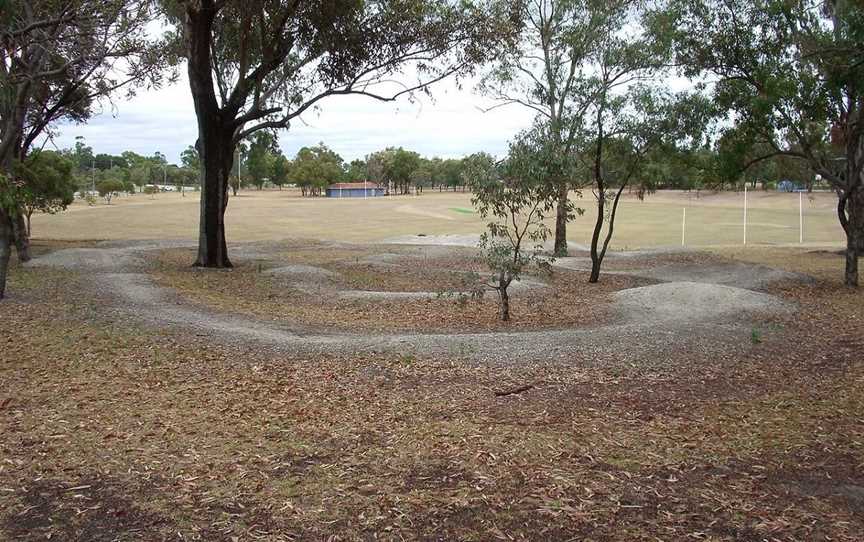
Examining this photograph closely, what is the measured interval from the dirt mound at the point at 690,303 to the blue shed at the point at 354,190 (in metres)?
138

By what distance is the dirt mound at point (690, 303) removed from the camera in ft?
44.7

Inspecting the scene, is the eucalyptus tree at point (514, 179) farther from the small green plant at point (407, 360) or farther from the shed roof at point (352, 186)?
the shed roof at point (352, 186)

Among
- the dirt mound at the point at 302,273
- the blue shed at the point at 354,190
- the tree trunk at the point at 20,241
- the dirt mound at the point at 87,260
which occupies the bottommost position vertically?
the dirt mound at the point at 302,273

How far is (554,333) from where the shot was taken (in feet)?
37.1

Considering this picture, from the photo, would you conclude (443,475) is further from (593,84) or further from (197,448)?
(593,84)

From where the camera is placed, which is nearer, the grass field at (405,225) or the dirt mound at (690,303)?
the dirt mound at (690,303)

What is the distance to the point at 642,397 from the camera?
307 inches

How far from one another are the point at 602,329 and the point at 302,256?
19.5 m

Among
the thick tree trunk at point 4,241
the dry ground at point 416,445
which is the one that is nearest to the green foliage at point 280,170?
the thick tree trunk at point 4,241

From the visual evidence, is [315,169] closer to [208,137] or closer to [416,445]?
[208,137]

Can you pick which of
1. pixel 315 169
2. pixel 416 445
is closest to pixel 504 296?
pixel 416 445

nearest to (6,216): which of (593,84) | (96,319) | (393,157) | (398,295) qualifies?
(96,319)

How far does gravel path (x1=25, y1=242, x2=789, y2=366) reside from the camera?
982cm

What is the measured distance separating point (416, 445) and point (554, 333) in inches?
224
